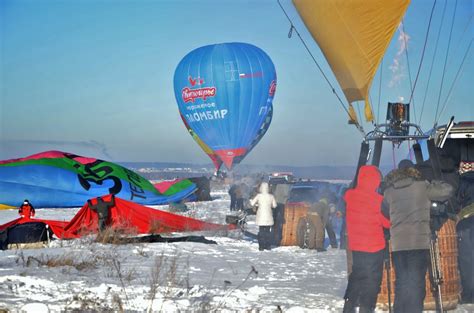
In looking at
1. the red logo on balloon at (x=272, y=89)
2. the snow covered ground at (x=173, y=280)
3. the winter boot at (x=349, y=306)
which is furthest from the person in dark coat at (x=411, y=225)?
the red logo on balloon at (x=272, y=89)

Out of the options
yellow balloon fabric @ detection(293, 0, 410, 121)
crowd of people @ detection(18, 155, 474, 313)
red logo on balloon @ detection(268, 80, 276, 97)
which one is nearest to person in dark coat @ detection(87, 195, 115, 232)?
yellow balloon fabric @ detection(293, 0, 410, 121)

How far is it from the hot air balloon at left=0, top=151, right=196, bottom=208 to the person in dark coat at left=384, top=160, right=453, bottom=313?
66.5 feet

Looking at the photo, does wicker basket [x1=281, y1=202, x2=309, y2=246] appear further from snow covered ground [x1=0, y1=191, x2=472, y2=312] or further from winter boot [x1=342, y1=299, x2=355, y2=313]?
winter boot [x1=342, y1=299, x2=355, y2=313]

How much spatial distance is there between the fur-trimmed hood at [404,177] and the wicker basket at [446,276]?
98 centimetres

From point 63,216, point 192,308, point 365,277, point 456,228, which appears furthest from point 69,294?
point 63,216

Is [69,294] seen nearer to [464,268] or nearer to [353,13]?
[464,268]

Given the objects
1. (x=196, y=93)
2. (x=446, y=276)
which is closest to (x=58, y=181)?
(x=196, y=93)

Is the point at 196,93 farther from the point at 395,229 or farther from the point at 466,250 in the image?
the point at 395,229

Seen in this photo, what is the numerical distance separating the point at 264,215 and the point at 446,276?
20.6 ft

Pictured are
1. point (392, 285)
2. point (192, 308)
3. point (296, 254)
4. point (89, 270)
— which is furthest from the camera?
point (296, 254)

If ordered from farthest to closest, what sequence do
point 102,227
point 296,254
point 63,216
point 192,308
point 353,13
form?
point 63,216
point 102,227
point 296,254
point 353,13
point 192,308

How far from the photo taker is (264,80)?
36.2m

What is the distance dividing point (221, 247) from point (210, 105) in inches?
Result: 929

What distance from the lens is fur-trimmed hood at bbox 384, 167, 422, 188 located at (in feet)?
21.3
